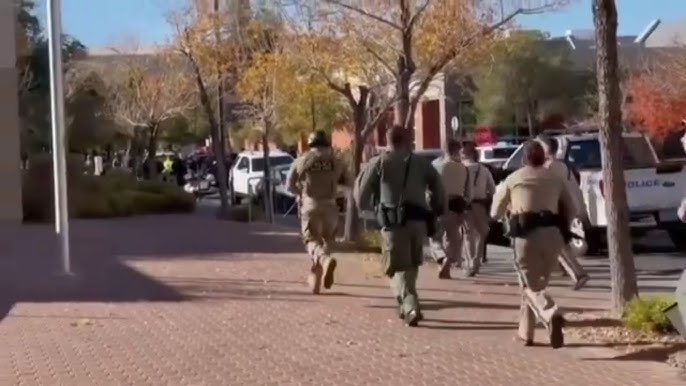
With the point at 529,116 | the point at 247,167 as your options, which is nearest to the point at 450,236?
the point at 247,167

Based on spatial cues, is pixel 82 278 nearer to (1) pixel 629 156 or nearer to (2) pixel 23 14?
(1) pixel 629 156

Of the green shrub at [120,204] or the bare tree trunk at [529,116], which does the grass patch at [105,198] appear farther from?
the bare tree trunk at [529,116]

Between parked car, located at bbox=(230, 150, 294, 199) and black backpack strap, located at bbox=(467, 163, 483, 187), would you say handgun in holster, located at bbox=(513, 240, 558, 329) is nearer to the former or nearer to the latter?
black backpack strap, located at bbox=(467, 163, 483, 187)

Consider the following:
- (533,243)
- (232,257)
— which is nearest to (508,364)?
(533,243)

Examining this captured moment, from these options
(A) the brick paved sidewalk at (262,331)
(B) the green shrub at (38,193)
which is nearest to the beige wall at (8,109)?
(B) the green shrub at (38,193)

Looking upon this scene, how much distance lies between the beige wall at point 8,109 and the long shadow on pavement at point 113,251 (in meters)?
1.06

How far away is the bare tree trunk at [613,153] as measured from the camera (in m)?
12.0

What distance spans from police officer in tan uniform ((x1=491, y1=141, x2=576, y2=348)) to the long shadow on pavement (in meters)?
4.77

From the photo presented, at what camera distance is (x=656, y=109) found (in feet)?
153

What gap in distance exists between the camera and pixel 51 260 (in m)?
19.7

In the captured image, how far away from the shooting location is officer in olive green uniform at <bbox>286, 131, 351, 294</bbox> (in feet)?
47.2

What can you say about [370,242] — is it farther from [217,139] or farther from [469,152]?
[217,139]

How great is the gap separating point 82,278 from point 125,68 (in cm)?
3299

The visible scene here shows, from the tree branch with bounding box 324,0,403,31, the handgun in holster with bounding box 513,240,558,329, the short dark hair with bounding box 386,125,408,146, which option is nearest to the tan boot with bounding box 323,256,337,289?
the short dark hair with bounding box 386,125,408,146
